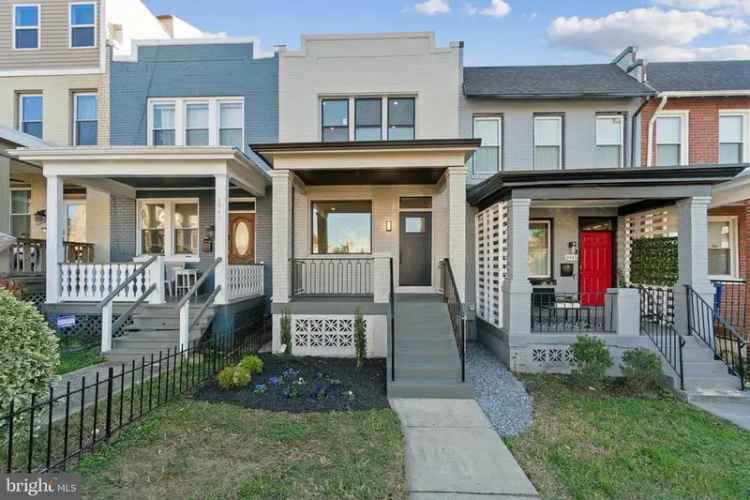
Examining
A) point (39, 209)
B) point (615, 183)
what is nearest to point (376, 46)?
point (615, 183)

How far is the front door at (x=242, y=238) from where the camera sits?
36.9 feet

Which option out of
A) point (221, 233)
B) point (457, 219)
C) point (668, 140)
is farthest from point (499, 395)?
point (668, 140)

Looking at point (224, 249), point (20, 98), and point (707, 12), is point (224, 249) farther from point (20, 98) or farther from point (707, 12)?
point (707, 12)

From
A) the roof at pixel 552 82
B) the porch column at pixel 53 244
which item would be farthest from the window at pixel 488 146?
the porch column at pixel 53 244

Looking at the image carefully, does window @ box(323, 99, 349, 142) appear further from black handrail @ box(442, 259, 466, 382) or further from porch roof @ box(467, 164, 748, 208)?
black handrail @ box(442, 259, 466, 382)

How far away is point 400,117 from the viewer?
10945 mm

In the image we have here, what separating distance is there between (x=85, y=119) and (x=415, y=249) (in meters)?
10.2

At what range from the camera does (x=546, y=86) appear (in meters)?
10.6

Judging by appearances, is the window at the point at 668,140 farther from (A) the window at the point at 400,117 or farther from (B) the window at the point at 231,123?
(B) the window at the point at 231,123

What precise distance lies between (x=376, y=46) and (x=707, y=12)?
16.4 m

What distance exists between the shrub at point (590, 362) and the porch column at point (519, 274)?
3.80 feet

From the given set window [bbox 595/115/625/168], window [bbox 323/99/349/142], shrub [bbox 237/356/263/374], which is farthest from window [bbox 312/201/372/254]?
window [bbox 595/115/625/168]

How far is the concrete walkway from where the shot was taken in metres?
3.54

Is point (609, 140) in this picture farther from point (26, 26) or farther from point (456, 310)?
point (26, 26)
